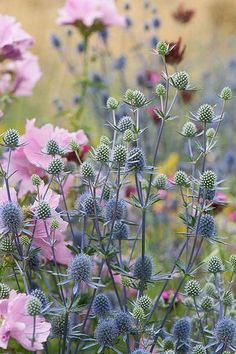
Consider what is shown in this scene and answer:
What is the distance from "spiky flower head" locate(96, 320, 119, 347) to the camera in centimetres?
104

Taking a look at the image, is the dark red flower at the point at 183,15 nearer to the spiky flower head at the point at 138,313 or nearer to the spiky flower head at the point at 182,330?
the spiky flower head at the point at 182,330

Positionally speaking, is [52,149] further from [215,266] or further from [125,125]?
[215,266]

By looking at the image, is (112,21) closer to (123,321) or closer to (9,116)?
(123,321)

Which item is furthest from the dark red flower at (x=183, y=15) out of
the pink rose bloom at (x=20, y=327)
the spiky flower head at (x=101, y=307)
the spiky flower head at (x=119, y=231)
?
the pink rose bloom at (x=20, y=327)

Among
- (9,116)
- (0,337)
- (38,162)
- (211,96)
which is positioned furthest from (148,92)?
(0,337)

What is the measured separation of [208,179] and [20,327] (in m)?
0.32

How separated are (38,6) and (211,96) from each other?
128 inches

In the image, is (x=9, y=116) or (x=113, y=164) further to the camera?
(x=9, y=116)

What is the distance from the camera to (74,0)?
1.95 m

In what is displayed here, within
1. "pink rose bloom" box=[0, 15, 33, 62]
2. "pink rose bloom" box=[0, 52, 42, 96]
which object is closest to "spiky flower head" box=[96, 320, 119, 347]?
"pink rose bloom" box=[0, 15, 33, 62]

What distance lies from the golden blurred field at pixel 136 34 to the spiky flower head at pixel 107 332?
2341 millimetres

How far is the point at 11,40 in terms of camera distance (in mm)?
1537

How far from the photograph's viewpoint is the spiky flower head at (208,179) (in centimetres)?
104

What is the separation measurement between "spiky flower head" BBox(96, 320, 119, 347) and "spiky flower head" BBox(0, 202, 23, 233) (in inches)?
6.7
